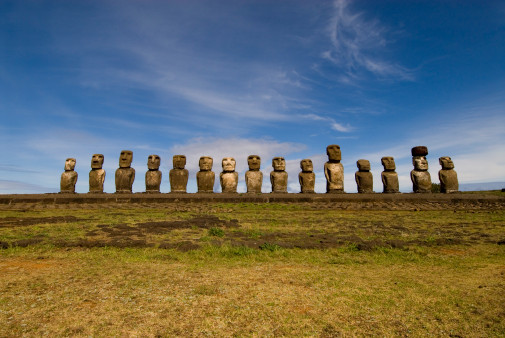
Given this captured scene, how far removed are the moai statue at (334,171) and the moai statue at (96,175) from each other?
40.2 ft

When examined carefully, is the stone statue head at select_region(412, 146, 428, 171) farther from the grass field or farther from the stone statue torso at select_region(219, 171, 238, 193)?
the grass field

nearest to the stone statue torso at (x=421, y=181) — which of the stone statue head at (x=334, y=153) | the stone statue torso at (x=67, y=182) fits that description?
the stone statue head at (x=334, y=153)

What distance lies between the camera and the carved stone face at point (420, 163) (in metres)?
16.9

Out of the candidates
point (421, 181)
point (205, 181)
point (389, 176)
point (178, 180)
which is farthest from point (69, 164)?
point (421, 181)

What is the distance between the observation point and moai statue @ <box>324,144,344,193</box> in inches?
639

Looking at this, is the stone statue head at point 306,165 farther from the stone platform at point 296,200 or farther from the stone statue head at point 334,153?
the stone platform at point 296,200

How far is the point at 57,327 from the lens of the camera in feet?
7.13

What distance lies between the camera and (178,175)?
642 inches

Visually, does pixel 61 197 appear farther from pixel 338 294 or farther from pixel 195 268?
pixel 338 294

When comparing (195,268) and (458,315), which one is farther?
(195,268)

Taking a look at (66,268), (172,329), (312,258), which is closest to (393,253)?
(312,258)

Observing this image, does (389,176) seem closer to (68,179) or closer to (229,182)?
(229,182)

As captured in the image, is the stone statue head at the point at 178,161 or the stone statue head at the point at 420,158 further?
the stone statue head at the point at 420,158

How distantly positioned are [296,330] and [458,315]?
136 centimetres
